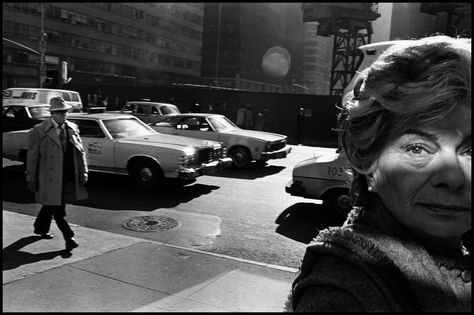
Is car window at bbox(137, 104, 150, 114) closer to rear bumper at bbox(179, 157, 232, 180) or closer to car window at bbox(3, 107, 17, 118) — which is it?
car window at bbox(3, 107, 17, 118)

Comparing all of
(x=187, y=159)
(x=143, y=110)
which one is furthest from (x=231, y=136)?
(x=143, y=110)

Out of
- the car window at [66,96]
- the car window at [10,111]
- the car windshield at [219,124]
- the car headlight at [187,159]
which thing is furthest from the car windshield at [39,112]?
the car headlight at [187,159]

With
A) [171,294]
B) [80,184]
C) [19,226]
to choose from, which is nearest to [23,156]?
[19,226]

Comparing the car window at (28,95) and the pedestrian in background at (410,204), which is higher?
the car window at (28,95)

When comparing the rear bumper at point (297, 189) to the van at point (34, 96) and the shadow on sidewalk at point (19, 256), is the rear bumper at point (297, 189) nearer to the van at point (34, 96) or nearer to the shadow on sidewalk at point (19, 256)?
the shadow on sidewalk at point (19, 256)

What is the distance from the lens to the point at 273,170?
39.4ft

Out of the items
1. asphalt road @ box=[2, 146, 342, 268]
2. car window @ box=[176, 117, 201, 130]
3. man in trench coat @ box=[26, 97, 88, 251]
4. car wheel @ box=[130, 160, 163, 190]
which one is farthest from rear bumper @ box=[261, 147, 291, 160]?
man in trench coat @ box=[26, 97, 88, 251]

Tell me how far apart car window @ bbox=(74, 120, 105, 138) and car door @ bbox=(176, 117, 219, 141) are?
131 inches

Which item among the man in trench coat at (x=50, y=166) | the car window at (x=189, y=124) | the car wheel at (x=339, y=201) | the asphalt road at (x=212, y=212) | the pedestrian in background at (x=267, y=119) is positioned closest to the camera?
the man in trench coat at (x=50, y=166)

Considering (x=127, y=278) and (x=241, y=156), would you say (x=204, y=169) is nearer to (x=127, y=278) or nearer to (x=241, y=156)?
(x=241, y=156)

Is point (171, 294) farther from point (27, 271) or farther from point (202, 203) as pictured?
point (202, 203)

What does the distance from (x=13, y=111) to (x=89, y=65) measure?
36.1 meters

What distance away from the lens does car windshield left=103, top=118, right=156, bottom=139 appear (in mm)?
9406

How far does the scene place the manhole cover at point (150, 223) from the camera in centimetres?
613
